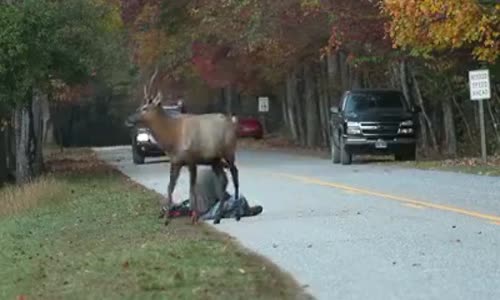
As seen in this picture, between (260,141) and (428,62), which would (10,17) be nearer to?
(428,62)

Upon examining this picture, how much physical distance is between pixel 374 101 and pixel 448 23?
7.02 m

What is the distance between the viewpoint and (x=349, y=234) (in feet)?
42.8

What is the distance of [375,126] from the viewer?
3034 centimetres

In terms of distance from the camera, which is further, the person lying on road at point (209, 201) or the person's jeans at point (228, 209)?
the person's jeans at point (228, 209)

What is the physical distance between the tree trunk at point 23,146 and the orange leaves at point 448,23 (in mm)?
10926

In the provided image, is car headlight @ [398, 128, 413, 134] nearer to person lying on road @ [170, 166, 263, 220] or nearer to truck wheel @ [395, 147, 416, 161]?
truck wheel @ [395, 147, 416, 161]

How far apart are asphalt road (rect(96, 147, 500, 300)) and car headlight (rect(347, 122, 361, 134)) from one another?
725cm

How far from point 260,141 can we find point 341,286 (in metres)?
51.9

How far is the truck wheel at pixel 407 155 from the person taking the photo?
101 feet

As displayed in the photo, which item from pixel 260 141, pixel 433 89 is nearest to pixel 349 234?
pixel 433 89

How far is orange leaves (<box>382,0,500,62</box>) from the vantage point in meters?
24.0

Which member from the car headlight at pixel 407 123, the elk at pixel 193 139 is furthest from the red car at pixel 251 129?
the elk at pixel 193 139

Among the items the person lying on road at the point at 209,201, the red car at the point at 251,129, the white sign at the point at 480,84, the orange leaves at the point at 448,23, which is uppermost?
the orange leaves at the point at 448,23

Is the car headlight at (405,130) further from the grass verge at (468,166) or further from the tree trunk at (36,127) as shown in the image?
the tree trunk at (36,127)
